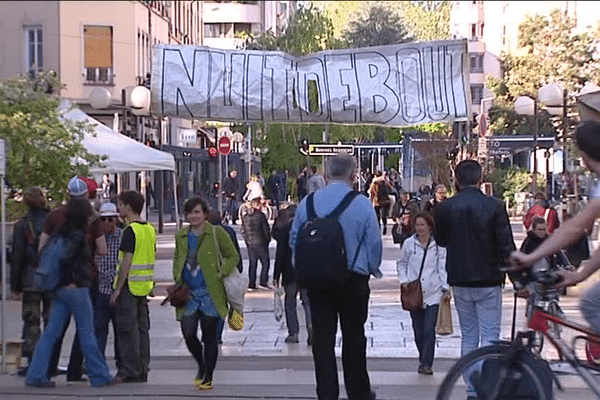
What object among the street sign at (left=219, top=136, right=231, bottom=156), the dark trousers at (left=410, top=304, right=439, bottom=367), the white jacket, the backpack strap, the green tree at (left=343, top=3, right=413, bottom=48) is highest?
the green tree at (left=343, top=3, right=413, bottom=48)

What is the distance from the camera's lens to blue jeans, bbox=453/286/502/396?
32.2ft

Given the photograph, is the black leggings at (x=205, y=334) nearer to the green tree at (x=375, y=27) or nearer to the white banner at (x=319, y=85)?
the white banner at (x=319, y=85)

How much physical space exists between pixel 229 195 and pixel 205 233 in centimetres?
2951

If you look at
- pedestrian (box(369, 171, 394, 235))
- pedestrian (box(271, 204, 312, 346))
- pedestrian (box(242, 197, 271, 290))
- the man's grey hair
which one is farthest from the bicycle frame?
pedestrian (box(369, 171, 394, 235))

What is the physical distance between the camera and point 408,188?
39.3 meters

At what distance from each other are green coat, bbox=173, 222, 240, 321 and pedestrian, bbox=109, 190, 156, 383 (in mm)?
500

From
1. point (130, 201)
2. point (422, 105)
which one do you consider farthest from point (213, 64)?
point (130, 201)

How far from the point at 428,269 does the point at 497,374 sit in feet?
16.5

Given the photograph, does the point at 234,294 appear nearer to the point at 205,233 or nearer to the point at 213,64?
the point at 205,233

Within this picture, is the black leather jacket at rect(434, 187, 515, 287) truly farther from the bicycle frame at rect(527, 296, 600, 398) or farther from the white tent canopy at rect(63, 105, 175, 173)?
the white tent canopy at rect(63, 105, 175, 173)

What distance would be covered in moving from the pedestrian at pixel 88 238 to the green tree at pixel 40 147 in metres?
9.66

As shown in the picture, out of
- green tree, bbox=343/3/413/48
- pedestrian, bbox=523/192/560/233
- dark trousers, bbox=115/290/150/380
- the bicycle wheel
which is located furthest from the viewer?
green tree, bbox=343/3/413/48

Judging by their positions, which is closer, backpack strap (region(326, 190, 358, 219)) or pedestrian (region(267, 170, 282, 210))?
backpack strap (region(326, 190, 358, 219))

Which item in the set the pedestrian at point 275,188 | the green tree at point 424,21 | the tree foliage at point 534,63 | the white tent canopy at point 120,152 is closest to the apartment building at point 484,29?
the green tree at point 424,21
